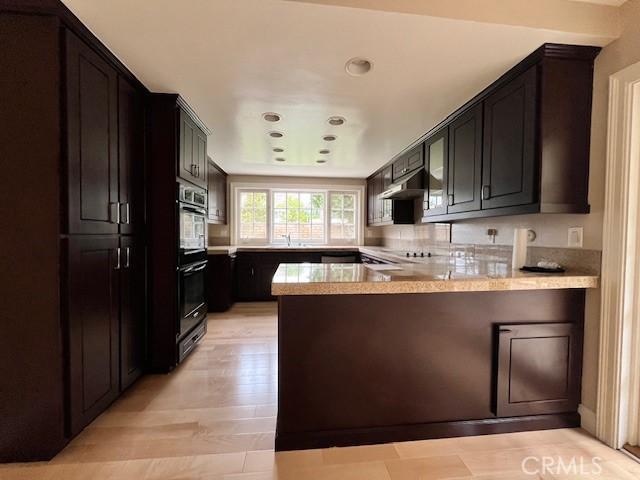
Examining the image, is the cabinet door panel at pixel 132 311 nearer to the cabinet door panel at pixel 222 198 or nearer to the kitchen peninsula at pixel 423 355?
the kitchen peninsula at pixel 423 355

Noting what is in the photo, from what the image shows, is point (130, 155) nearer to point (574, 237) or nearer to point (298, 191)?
point (574, 237)

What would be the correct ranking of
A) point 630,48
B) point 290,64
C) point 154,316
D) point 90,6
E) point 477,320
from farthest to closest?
point 154,316, point 290,64, point 477,320, point 630,48, point 90,6

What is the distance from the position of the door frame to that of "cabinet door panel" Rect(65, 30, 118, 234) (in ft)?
9.31

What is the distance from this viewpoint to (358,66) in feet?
6.08

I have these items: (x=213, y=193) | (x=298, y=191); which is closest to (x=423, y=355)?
(x=213, y=193)

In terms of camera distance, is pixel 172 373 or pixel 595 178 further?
pixel 172 373

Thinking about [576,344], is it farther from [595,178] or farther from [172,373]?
[172,373]

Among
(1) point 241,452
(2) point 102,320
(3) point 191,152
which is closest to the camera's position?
(1) point 241,452

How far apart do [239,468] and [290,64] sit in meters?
2.23

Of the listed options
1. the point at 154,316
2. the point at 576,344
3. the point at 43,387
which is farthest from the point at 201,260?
the point at 576,344

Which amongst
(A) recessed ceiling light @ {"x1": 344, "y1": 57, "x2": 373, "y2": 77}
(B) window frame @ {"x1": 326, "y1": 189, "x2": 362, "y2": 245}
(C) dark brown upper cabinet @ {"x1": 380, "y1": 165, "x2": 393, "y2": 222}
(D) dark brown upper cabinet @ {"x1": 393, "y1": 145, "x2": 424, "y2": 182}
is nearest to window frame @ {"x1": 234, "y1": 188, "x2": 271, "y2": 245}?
(B) window frame @ {"x1": 326, "y1": 189, "x2": 362, "y2": 245}

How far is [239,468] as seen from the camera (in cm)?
142

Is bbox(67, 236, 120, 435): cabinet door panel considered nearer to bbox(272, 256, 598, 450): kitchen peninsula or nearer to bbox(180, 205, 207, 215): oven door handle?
bbox(180, 205, 207, 215): oven door handle

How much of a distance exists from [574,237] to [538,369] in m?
0.83
